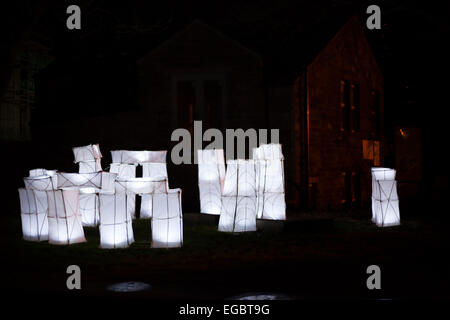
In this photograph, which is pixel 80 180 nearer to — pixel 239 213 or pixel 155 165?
pixel 239 213

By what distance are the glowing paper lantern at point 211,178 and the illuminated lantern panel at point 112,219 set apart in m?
3.30

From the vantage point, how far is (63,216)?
1047cm

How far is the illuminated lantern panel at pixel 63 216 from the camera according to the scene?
34.3 ft

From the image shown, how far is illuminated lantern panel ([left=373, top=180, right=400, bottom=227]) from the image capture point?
1313 cm

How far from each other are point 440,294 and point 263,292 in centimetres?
199

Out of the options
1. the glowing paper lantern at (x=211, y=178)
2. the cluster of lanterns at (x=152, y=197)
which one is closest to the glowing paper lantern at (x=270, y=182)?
the cluster of lanterns at (x=152, y=197)

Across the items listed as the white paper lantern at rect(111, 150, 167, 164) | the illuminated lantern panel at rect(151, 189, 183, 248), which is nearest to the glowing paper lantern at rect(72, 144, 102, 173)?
the white paper lantern at rect(111, 150, 167, 164)

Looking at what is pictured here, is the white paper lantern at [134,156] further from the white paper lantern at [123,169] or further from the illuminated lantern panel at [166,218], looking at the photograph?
the illuminated lantern panel at [166,218]

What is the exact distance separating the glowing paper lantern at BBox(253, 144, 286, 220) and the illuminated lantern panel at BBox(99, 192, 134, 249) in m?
3.46

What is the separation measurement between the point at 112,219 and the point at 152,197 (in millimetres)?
804

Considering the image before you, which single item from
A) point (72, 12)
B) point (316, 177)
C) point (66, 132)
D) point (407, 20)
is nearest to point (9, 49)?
point (72, 12)

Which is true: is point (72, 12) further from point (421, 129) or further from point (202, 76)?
point (421, 129)

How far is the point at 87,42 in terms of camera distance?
2089 cm

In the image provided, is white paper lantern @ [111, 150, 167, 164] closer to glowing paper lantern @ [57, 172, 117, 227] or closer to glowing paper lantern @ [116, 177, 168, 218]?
glowing paper lantern @ [57, 172, 117, 227]
